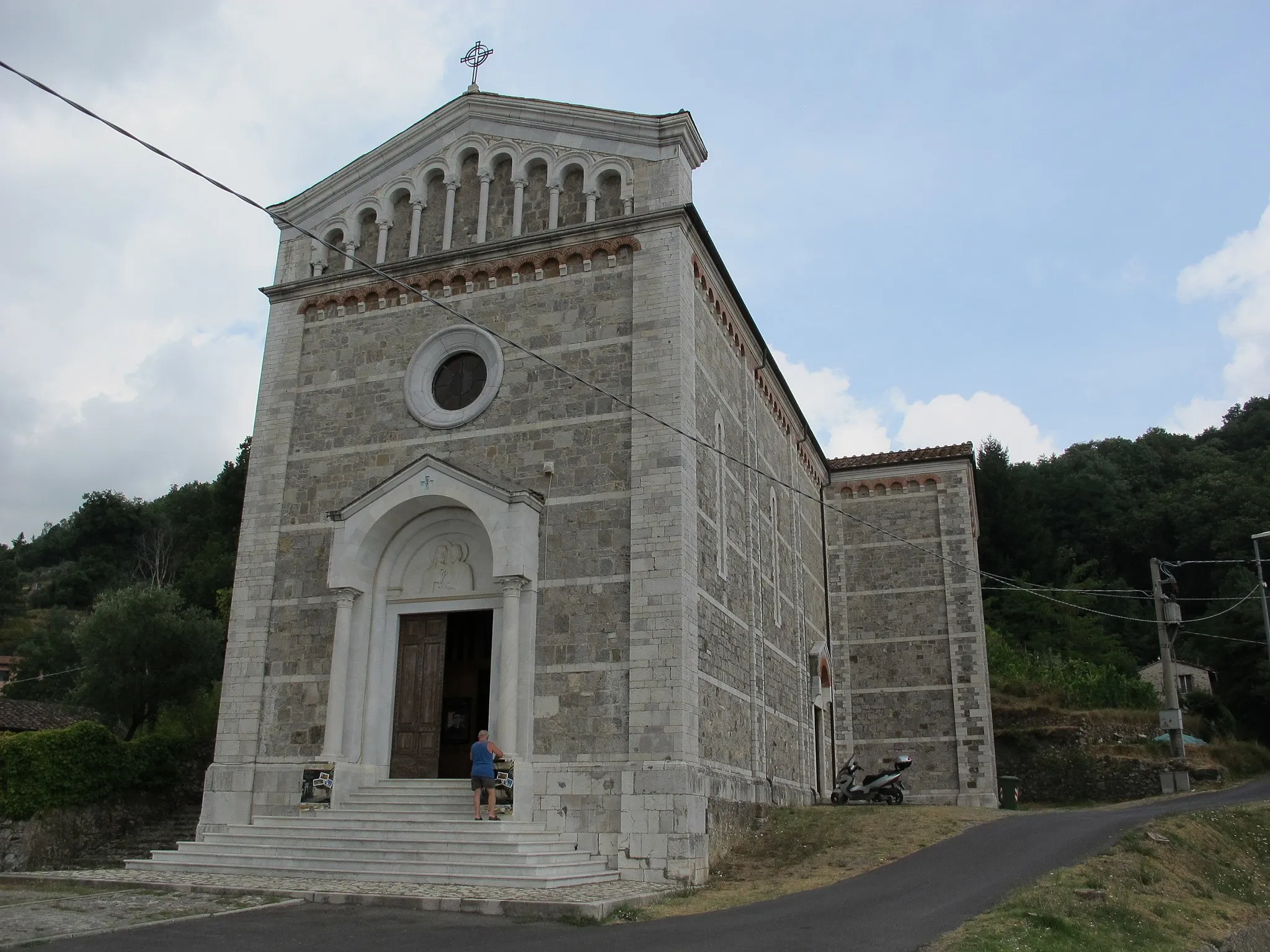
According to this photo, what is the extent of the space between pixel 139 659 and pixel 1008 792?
2250 cm

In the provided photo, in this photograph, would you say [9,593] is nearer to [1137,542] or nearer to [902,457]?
[902,457]

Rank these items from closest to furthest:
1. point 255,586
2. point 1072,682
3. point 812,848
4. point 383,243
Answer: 1. point 812,848
2. point 255,586
3. point 383,243
4. point 1072,682

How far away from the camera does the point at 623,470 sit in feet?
50.2

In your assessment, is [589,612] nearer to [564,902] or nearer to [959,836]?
[564,902]

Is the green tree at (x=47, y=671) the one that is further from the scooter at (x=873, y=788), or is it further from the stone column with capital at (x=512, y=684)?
the stone column with capital at (x=512, y=684)

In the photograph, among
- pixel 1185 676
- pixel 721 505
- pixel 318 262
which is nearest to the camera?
pixel 721 505

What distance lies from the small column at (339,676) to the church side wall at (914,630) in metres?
14.1

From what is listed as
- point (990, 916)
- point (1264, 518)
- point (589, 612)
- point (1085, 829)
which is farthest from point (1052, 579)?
point (990, 916)

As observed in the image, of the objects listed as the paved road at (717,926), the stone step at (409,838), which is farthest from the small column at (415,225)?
the paved road at (717,926)

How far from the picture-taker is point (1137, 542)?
176 feet

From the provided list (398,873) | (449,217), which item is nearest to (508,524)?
(398,873)

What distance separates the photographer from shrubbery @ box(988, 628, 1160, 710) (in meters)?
30.4

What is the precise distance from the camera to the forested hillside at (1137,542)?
39188 mm

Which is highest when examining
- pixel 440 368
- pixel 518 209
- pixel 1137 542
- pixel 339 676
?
pixel 1137 542
